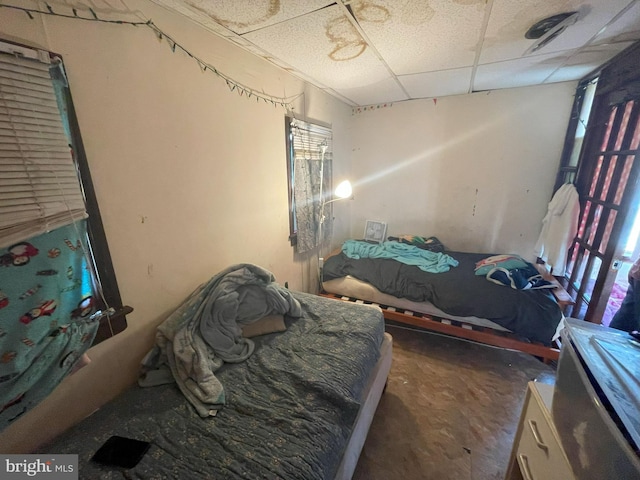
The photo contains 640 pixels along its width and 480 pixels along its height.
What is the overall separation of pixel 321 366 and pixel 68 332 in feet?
3.49

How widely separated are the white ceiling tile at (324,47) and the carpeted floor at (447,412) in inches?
93.4

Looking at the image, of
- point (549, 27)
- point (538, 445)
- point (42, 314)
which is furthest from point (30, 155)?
point (549, 27)

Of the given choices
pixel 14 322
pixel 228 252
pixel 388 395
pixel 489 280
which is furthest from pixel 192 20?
pixel 489 280

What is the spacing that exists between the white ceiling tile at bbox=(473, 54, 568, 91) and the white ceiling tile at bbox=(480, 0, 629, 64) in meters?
0.19

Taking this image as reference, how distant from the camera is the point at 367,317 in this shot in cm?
166

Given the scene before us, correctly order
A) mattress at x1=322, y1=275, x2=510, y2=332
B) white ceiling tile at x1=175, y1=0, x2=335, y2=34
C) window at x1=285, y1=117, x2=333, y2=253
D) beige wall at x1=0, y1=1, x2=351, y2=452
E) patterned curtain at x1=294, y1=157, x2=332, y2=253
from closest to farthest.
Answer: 1. beige wall at x1=0, y1=1, x2=351, y2=452
2. white ceiling tile at x1=175, y1=0, x2=335, y2=34
3. mattress at x1=322, y1=275, x2=510, y2=332
4. window at x1=285, y1=117, x2=333, y2=253
5. patterned curtain at x1=294, y1=157, x2=332, y2=253

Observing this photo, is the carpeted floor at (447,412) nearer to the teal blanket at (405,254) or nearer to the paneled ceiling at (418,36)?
the teal blanket at (405,254)

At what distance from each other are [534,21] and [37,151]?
7.65 feet

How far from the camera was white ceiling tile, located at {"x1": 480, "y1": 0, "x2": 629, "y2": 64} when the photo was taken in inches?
46.8

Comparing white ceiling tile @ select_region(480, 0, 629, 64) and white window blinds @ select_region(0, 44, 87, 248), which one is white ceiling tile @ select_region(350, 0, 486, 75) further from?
white window blinds @ select_region(0, 44, 87, 248)

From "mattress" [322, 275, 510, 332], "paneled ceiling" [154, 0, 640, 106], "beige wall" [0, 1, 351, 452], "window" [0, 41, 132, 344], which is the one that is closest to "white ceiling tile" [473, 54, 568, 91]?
"paneled ceiling" [154, 0, 640, 106]

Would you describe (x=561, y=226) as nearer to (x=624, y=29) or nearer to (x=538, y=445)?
(x=624, y=29)

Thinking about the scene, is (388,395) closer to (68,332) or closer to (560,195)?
(68,332)

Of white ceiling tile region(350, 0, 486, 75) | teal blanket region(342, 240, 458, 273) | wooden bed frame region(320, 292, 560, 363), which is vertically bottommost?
wooden bed frame region(320, 292, 560, 363)
